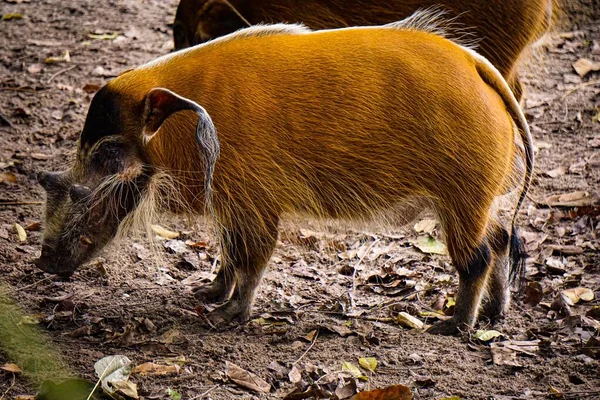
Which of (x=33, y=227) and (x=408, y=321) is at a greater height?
(x=408, y=321)

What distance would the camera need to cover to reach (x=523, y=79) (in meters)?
6.55

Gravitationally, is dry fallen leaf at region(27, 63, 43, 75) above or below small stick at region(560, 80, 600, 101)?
below

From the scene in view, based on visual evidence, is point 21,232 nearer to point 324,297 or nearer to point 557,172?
point 324,297

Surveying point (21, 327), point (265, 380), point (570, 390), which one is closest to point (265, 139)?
point (265, 380)

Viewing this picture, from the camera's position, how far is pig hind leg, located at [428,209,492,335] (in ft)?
11.6

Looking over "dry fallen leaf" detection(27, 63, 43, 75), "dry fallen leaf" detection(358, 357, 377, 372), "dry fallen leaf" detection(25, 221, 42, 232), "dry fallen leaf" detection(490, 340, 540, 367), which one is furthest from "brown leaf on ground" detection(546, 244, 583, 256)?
"dry fallen leaf" detection(27, 63, 43, 75)

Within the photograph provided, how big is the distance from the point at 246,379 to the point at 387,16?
2.44 meters

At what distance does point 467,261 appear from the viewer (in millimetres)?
3605

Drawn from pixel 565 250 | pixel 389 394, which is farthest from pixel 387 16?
pixel 389 394

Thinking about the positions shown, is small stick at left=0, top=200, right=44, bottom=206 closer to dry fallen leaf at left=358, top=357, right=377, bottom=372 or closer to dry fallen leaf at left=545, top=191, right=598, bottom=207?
dry fallen leaf at left=358, top=357, right=377, bottom=372

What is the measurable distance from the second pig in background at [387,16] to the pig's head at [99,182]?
1.38 meters

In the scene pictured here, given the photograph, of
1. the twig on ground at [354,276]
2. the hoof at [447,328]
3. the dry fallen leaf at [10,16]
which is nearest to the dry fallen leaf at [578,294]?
the hoof at [447,328]

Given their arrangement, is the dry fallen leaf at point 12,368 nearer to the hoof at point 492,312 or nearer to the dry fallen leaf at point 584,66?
the hoof at point 492,312

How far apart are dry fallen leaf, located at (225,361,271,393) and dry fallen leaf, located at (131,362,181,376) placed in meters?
0.19
